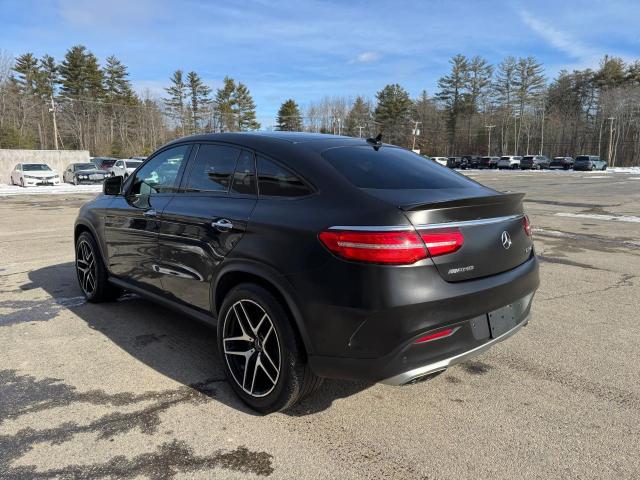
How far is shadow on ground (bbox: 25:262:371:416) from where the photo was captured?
3.22m

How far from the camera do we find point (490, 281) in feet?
8.91

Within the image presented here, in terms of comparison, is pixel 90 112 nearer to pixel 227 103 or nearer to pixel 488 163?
pixel 227 103

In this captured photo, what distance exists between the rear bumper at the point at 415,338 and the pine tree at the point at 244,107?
84.4 m

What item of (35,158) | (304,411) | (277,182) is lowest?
(304,411)

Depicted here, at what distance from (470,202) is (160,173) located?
8.82 feet

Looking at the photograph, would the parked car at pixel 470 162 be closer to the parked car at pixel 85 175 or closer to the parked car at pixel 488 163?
the parked car at pixel 488 163

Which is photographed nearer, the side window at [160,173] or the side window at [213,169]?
the side window at [213,169]

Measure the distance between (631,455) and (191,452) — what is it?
91.0 inches

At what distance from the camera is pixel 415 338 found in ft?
7.87

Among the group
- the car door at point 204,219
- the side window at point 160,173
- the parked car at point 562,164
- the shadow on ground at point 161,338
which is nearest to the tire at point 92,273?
the shadow on ground at point 161,338

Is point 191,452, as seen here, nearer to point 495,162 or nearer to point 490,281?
point 490,281

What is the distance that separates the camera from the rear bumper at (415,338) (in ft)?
7.80

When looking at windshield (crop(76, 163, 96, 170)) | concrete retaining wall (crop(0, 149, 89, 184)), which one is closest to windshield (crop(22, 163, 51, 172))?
windshield (crop(76, 163, 96, 170))

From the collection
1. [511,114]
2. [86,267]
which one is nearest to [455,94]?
[511,114]
